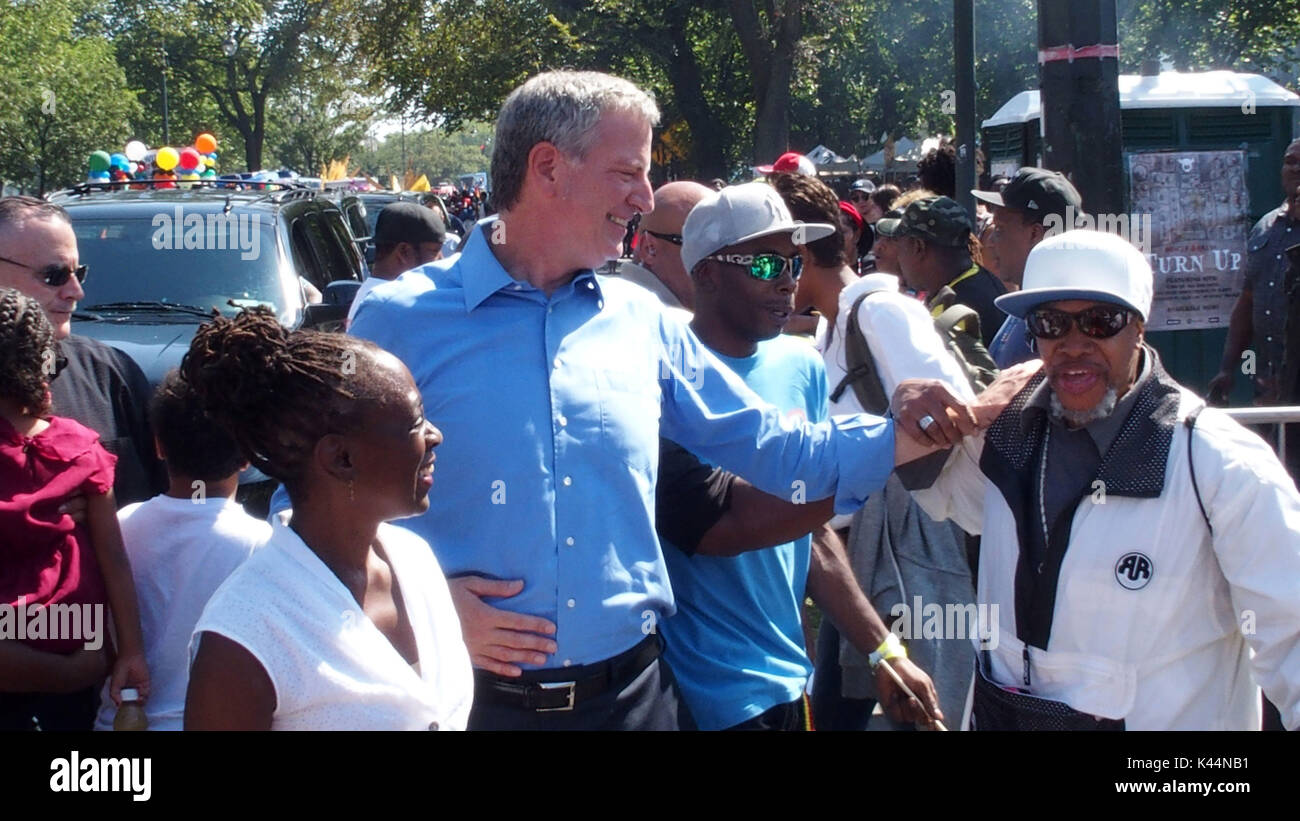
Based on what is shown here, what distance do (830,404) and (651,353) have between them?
4.66 ft

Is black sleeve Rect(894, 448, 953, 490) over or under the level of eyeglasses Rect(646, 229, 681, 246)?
under

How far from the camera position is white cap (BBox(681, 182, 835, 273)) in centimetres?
341

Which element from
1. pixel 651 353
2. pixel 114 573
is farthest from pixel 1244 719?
pixel 114 573

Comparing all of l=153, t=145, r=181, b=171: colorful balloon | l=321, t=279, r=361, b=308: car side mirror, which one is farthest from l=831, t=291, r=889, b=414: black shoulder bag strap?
l=153, t=145, r=181, b=171: colorful balloon

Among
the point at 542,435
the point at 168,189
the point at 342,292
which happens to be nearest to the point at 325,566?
the point at 542,435

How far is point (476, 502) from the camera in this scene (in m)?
2.61

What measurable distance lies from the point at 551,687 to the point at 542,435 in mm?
491

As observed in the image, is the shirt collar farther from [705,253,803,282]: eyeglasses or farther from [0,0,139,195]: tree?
[0,0,139,195]: tree

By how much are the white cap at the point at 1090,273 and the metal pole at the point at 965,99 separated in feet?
24.0

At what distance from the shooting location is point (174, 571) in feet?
10.8

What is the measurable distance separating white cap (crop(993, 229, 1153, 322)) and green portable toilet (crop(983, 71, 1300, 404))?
21.2ft

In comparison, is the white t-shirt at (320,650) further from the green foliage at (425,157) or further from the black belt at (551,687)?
the green foliage at (425,157)

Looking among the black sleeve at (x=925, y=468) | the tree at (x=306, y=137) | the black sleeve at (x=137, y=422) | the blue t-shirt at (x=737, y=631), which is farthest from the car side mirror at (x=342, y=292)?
the tree at (x=306, y=137)
